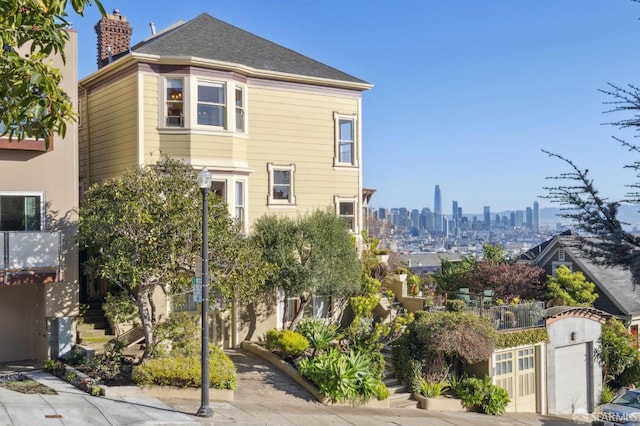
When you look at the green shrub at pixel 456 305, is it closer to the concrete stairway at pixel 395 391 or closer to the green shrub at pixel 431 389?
the concrete stairway at pixel 395 391

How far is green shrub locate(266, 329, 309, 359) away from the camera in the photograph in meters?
20.4

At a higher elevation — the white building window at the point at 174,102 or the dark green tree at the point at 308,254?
the white building window at the point at 174,102

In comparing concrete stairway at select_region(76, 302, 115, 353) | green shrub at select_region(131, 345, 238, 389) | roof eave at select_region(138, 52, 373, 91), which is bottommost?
green shrub at select_region(131, 345, 238, 389)

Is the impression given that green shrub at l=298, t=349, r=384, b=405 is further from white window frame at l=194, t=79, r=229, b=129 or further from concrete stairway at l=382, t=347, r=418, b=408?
white window frame at l=194, t=79, r=229, b=129

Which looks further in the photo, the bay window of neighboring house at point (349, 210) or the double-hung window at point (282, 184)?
the bay window of neighboring house at point (349, 210)

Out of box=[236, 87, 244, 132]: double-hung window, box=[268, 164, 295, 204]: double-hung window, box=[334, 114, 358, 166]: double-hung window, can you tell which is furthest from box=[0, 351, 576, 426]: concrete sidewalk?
box=[334, 114, 358, 166]: double-hung window

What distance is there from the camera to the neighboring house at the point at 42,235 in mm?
18234

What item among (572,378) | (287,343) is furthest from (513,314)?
(287,343)

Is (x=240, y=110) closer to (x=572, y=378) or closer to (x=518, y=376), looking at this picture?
(x=518, y=376)

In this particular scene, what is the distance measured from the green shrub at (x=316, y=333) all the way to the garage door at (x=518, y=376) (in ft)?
17.6

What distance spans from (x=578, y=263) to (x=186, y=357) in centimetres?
2091

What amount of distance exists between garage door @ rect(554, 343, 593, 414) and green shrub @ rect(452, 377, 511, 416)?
4109mm

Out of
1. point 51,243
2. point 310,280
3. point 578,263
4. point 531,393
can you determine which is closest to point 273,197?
point 310,280


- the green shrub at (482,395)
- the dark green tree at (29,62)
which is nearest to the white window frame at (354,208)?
the green shrub at (482,395)
